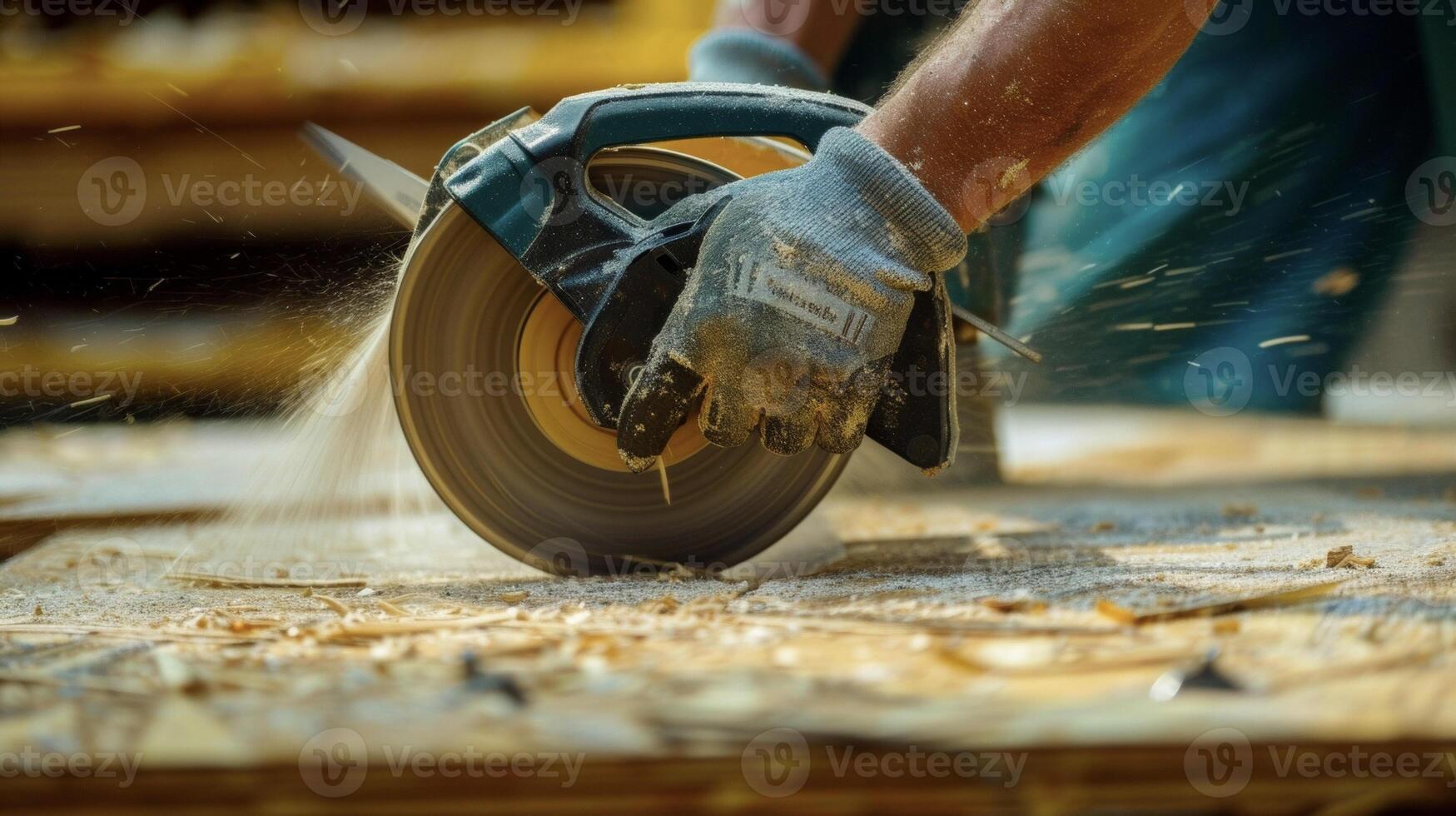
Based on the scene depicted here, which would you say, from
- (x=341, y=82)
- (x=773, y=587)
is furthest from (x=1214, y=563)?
(x=341, y=82)

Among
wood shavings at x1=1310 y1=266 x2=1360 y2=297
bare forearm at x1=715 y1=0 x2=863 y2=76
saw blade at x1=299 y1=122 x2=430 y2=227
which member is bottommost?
wood shavings at x1=1310 y1=266 x2=1360 y2=297

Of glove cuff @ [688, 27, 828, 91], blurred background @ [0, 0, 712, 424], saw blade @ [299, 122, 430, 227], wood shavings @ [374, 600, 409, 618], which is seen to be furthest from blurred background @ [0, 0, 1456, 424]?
wood shavings @ [374, 600, 409, 618]

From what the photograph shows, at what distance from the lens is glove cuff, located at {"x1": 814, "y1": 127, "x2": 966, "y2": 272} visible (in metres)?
1.19

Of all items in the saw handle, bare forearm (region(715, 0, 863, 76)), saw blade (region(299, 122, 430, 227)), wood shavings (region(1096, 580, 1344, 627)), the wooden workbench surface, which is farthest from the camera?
bare forearm (region(715, 0, 863, 76))

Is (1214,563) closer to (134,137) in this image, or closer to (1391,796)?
(1391,796)

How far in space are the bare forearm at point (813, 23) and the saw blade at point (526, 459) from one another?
0.85 meters

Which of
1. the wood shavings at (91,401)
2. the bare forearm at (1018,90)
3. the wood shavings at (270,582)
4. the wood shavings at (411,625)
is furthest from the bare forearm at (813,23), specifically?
the wood shavings at (91,401)

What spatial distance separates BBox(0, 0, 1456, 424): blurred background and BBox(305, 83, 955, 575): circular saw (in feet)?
5.94

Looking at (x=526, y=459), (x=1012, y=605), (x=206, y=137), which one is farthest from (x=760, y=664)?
(x=206, y=137)

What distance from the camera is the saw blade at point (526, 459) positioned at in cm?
144

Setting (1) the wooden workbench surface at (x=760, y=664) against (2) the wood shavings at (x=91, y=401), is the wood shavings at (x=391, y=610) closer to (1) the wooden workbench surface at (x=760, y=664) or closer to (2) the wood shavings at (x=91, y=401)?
(1) the wooden workbench surface at (x=760, y=664)

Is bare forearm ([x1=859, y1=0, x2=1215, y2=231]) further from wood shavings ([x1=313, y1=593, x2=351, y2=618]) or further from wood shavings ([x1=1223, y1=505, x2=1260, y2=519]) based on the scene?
wood shavings ([x1=1223, y1=505, x2=1260, y2=519])

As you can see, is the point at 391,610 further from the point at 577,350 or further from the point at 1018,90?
the point at 1018,90

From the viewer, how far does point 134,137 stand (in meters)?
3.50
